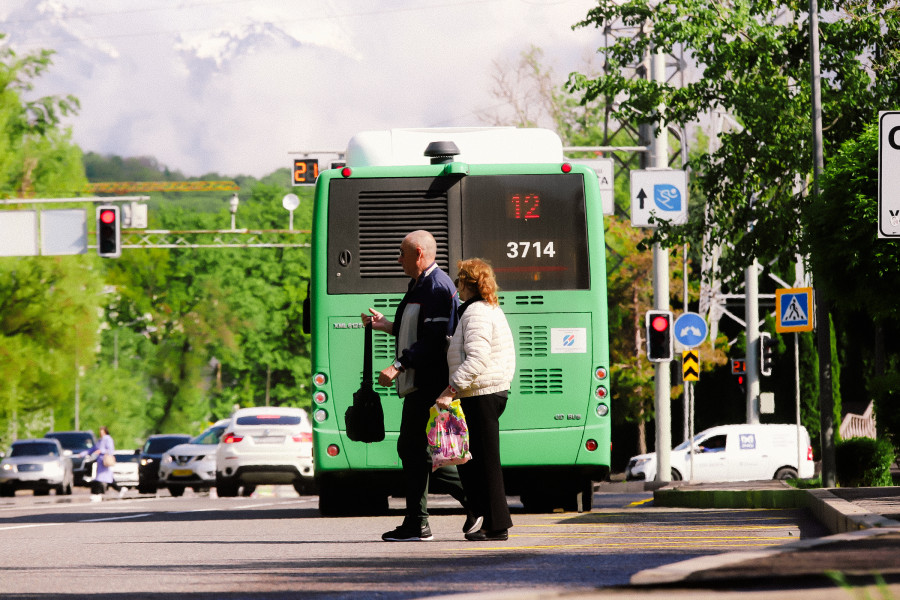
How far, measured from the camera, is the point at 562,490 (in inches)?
647

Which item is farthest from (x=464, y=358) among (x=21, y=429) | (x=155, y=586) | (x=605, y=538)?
(x=21, y=429)

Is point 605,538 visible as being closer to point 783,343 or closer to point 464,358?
point 464,358

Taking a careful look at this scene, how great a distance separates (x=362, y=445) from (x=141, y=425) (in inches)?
2871

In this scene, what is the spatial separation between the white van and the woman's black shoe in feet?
91.9

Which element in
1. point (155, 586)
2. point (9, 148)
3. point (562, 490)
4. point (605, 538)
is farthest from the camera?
point (9, 148)

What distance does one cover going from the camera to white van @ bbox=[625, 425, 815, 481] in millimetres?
38781

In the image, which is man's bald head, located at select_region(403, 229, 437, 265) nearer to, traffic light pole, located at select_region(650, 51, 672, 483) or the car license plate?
traffic light pole, located at select_region(650, 51, 672, 483)

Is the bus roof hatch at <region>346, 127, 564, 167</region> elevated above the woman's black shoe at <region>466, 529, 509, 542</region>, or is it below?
above

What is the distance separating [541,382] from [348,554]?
5.08m

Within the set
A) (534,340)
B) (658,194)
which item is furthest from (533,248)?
(658,194)

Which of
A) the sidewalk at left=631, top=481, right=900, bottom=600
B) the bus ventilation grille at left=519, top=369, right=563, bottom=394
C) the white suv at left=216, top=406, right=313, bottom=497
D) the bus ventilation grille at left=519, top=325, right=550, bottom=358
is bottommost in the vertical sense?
the white suv at left=216, top=406, right=313, bottom=497

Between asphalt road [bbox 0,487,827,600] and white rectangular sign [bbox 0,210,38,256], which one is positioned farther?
white rectangular sign [bbox 0,210,38,256]

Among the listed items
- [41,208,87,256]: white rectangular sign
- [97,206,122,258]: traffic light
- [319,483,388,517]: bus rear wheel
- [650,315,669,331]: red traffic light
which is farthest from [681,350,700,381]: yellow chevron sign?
[41,208,87,256]: white rectangular sign

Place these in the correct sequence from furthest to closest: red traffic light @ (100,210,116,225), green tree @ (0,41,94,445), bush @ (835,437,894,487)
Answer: green tree @ (0,41,94,445) < red traffic light @ (100,210,116,225) < bush @ (835,437,894,487)
